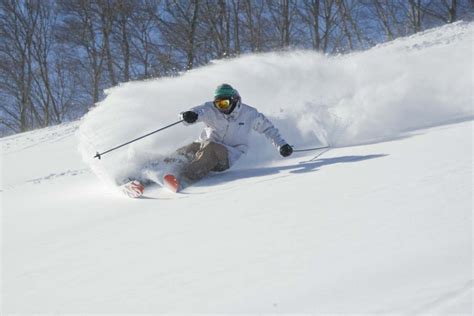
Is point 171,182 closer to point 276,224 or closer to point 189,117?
point 189,117

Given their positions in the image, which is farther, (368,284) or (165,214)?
(165,214)

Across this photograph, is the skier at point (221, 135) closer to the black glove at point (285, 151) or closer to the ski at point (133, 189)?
the black glove at point (285, 151)

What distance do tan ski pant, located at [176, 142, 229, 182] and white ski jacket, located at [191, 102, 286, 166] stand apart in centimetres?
10

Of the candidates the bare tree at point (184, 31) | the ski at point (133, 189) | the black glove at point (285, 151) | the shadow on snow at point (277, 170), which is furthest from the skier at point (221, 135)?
the bare tree at point (184, 31)

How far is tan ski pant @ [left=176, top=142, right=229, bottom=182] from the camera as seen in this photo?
3678mm

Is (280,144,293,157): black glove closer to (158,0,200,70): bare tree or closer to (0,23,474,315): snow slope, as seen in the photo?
(0,23,474,315): snow slope

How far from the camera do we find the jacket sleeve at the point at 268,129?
3982 millimetres

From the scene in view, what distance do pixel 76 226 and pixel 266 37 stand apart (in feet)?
55.7

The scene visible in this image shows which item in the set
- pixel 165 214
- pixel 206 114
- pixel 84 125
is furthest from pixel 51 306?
pixel 84 125

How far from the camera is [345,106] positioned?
16.4ft

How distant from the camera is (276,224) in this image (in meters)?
2.10

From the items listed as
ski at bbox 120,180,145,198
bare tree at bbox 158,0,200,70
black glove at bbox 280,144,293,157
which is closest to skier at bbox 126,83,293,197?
black glove at bbox 280,144,293,157

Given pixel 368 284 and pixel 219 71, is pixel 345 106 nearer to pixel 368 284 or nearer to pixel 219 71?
pixel 219 71

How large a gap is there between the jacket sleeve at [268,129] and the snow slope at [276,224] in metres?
0.25
